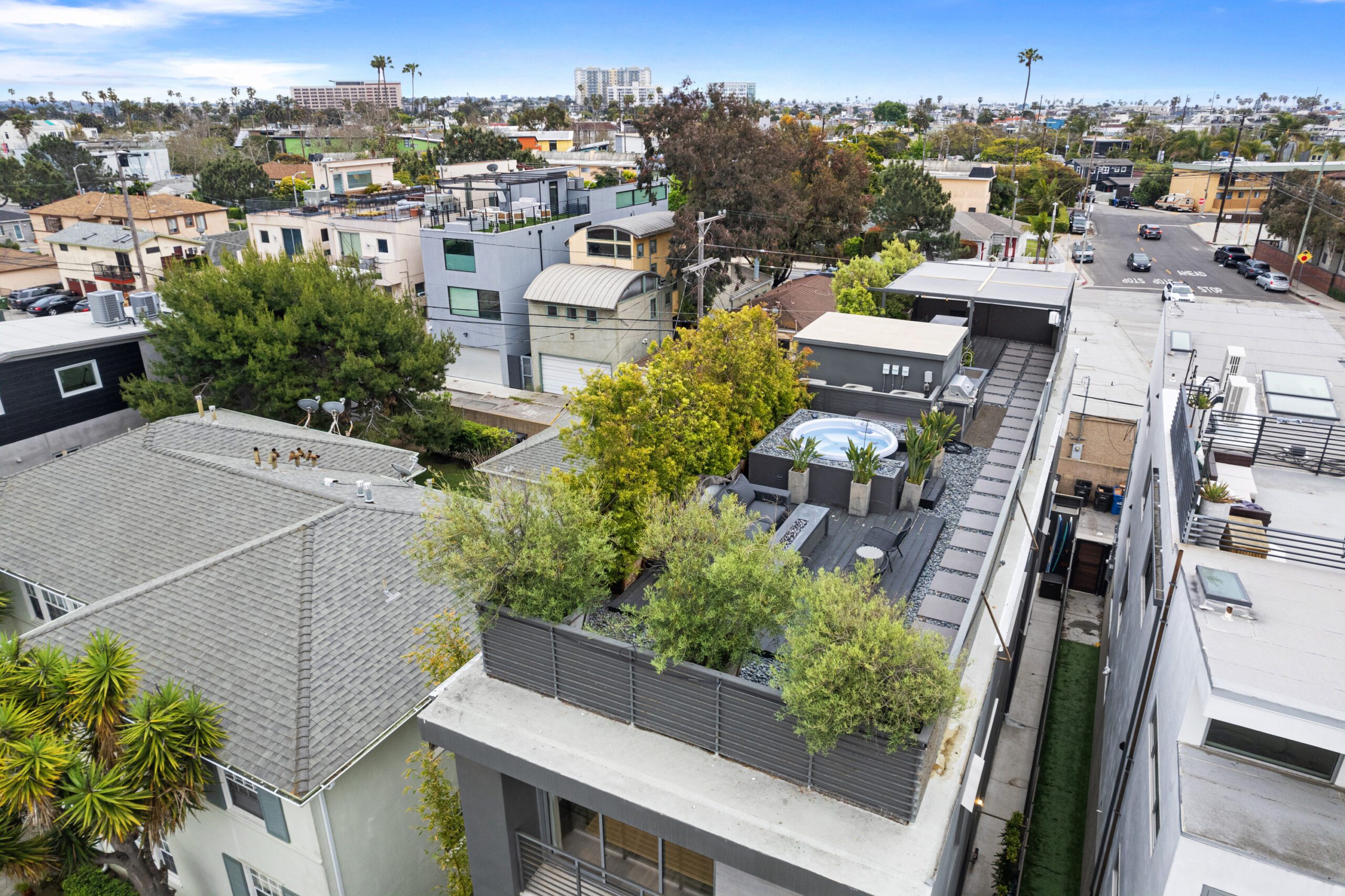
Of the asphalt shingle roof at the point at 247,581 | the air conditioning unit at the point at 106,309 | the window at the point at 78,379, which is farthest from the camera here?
the air conditioning unit at the point at 106,309

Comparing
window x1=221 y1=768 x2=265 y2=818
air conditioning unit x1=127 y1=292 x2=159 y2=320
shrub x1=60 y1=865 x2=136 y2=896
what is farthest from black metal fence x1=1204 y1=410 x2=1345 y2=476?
air conditioning unit x1=127 y1=292 x2=159 y2=320

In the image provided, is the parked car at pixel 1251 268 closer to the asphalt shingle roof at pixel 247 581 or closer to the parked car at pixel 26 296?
the asphalt shingle roof at pixel 247 581

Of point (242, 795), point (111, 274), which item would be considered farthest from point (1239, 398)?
point (111, 274)

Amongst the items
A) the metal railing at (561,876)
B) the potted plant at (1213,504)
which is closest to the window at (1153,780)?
the potted plant at (1213,504)

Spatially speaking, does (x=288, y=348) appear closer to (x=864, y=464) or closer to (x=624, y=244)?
(x=624, y=244)

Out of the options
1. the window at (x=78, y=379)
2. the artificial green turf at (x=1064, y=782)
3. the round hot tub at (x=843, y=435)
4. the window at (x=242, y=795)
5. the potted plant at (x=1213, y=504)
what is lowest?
the artificial green turf at (x=1064, y=782)

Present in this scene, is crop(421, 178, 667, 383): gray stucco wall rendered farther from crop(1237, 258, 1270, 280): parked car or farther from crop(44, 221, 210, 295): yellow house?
crop(1237, 258, 1270, 280): parked car
